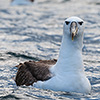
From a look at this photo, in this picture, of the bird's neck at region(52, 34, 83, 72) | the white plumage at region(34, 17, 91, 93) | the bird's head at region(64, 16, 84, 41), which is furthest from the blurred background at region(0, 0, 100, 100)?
the bird's head at region(64, 16, 84, 41)

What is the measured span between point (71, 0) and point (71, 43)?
16.9 m

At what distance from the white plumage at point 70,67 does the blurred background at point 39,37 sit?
0.19 metres

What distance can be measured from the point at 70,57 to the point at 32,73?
107 centimetres

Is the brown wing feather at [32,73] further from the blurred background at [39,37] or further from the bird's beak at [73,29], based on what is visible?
the bird's beak at [73,29]

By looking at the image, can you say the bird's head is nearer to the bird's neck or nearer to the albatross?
the albatross

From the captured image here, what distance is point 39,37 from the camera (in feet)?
53.8

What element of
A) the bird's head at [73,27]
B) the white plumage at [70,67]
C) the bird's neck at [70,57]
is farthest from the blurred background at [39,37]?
the bird's head at [73,27]

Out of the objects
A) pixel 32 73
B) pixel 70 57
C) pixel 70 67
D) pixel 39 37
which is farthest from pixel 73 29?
pixel 39 37

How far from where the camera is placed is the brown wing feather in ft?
30.1

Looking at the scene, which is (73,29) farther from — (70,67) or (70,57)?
(70,67)

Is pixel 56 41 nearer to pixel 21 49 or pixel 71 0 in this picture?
pixel 21 49

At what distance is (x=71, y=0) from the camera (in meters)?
25.6

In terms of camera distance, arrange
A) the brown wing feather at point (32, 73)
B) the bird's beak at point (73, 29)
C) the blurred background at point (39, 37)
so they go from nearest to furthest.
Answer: the bird's beak at point (73, 29) → the brown wing feather at point (32, 73) → the blurred background at point (39, 37)

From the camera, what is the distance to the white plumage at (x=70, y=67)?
29.0ft
